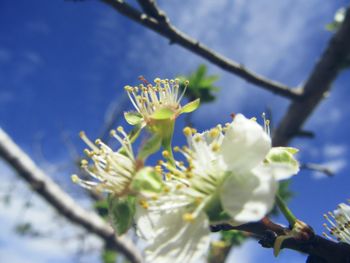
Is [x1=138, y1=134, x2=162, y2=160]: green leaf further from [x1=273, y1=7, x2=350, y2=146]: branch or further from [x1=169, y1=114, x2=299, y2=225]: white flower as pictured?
[x1=273, y1=7, x2=350, y2=146]: branch

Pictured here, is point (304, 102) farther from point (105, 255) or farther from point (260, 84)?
point (105, 255)

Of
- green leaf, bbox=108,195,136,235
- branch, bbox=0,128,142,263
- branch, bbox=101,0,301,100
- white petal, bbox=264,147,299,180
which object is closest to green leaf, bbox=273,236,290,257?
white petal, bbox=264,147,299,180

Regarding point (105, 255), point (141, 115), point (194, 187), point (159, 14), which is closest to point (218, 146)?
point (194, 187)

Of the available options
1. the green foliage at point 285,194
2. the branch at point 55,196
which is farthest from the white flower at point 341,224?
the branch at point 55,196

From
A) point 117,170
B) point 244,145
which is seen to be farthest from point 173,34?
point 244,145

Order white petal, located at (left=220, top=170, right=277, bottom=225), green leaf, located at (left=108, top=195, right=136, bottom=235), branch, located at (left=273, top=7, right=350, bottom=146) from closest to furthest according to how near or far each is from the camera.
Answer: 1. white petal, located at (left=220, top=170, right=277, bottom=225)
2. green leaf, located at (left=108, top=195, right=136, bottom=235)
3. branch, located at (left=273, top=7, right=350, bottom=146)

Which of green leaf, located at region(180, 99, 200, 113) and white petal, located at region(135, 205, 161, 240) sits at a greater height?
green leaf, located at region(180, 99, 200, 113)

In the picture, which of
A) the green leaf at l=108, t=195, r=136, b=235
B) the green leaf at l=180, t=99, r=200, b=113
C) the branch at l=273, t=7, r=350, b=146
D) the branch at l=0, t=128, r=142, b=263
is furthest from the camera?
the branch at l=0, t=128, r=142, b=263
